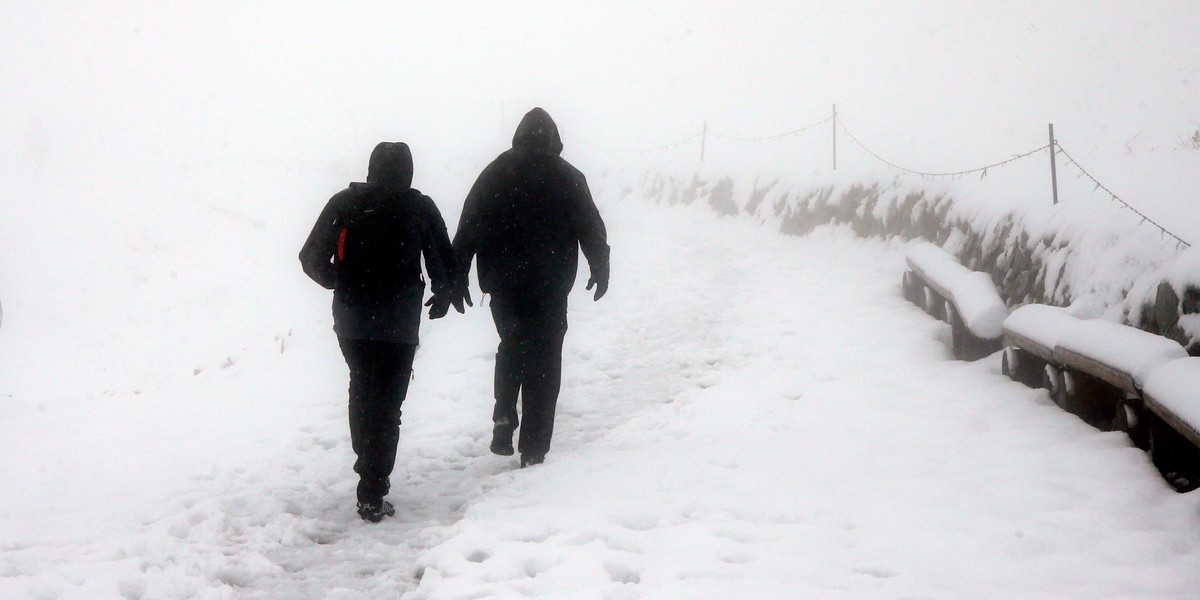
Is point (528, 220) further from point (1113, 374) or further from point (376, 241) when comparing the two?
point (1113, 374)

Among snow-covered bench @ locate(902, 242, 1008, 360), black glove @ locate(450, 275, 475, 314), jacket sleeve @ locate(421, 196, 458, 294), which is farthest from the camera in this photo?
snow-covered bench @ locate(902, 242, 1008, 360)

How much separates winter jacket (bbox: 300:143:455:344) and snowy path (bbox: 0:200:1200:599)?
106cm

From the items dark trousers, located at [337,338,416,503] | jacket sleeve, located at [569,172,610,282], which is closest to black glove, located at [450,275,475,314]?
dark trousers, located at [337,338,416,503]

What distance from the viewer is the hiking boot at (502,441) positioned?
5.07 metres

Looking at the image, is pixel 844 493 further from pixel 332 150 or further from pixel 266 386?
pixel 332 150

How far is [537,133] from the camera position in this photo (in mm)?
4887

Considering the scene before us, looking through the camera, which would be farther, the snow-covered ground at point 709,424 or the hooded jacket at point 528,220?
the hooded jacket at point 528,220

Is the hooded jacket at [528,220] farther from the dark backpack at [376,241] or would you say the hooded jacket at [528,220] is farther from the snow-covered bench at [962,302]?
the snow-covered bench at [962,302]

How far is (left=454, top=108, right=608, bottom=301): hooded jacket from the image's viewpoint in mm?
4895

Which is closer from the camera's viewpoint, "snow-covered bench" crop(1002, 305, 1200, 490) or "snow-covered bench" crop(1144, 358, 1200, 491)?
"snow-covered bench" crop(1144, 358, 1200, 491)

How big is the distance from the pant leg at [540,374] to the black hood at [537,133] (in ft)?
3.09

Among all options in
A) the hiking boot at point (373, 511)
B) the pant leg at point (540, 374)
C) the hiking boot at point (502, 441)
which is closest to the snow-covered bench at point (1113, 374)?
the pant leg at point (540, 374)

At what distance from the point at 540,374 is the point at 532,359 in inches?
4.1

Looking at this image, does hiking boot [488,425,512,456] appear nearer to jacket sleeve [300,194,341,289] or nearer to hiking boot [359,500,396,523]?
hiking boot [359,500,396,523]
